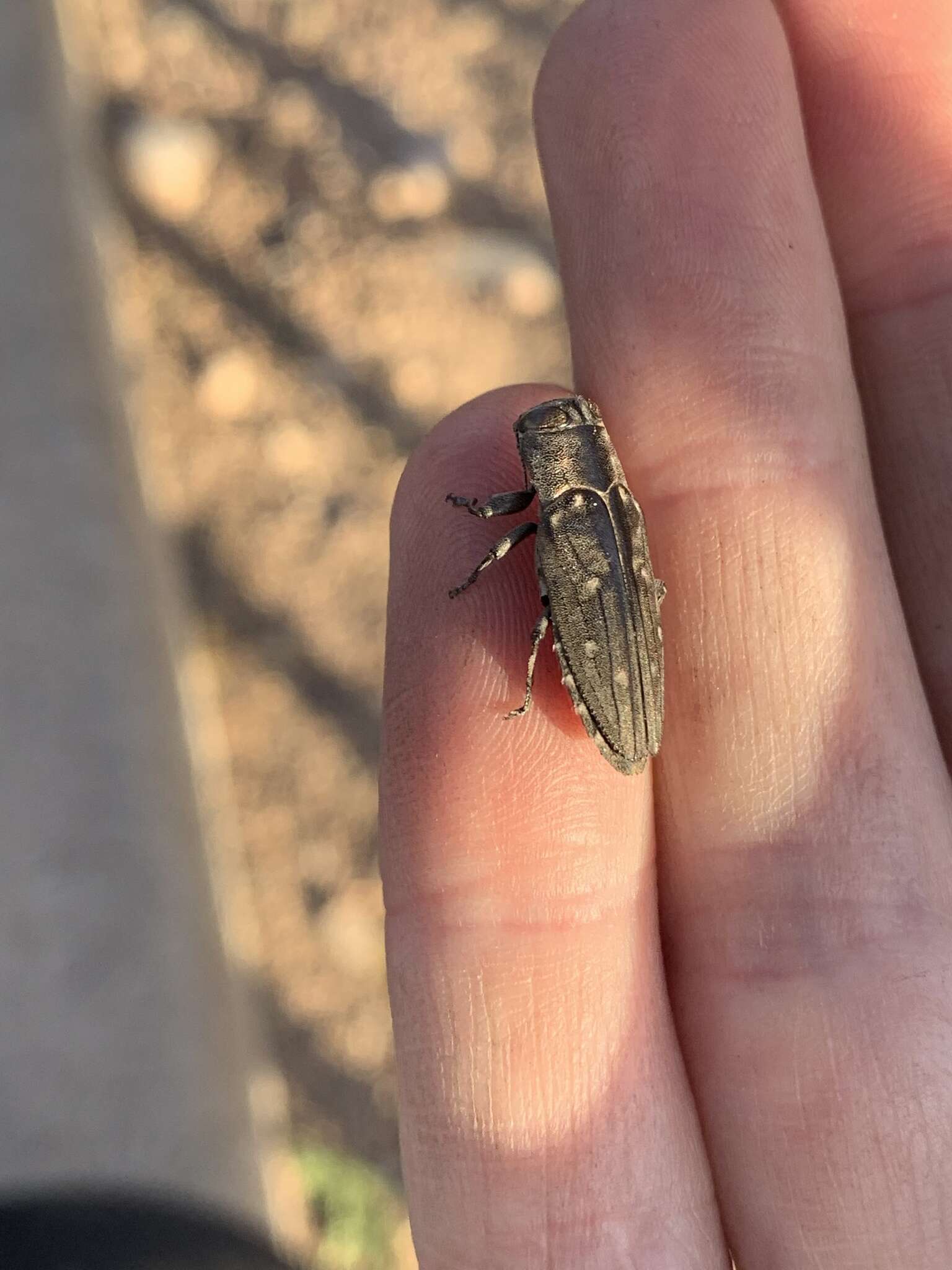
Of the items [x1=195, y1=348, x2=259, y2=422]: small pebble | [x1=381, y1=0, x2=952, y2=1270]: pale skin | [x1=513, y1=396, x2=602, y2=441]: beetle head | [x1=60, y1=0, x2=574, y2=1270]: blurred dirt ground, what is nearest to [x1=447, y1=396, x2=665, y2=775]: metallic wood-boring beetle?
[x1=513, y1=396, x2=602, y2=441]: beetle head

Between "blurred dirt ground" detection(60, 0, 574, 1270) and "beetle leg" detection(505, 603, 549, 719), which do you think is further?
"blurred dirt ground" detection(60, 0, 574, 1270)

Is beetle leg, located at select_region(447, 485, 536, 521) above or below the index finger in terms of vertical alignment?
above

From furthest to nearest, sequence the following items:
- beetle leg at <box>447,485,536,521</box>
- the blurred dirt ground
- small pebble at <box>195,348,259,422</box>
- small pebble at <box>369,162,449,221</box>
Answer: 1. small pebble at <box>369,162,449,221</box>
2. small pebble at <box>195,348,259,422</box>
3. the blurred dirt ground
4. beetle leg at <box>447,485,536,521</box>

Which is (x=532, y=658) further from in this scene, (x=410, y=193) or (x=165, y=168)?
(x=165, y=168)

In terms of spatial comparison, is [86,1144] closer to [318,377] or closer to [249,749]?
[249,749]

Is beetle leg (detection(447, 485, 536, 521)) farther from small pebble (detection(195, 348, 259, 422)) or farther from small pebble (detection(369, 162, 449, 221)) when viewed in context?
small pebble (detection(369, 162, 449, 221))

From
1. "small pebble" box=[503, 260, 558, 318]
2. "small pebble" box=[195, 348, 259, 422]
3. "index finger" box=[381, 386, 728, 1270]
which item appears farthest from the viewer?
"small pebble" box=[503, 260, 558, 318]

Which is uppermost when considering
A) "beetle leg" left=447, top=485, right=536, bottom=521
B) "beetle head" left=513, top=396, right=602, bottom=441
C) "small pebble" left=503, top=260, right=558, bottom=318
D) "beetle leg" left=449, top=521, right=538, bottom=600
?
"small pebble" left=503, top=260, right=558, bottom=318

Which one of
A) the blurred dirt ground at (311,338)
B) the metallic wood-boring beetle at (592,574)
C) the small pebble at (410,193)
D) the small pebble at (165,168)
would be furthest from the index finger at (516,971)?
the small pebble at (165,168)
